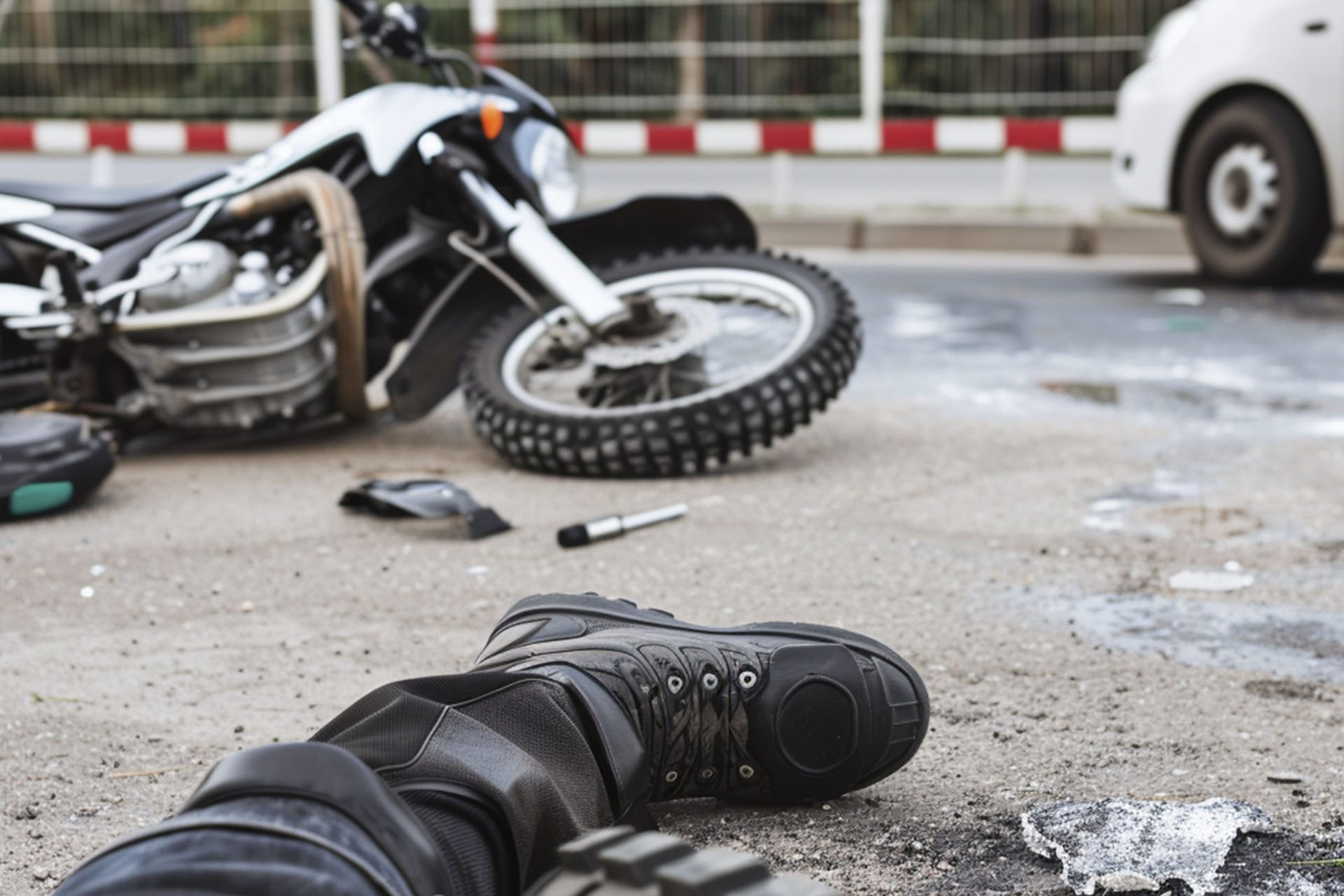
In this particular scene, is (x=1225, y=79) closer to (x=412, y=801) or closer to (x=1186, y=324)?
(x=1186, y=324)

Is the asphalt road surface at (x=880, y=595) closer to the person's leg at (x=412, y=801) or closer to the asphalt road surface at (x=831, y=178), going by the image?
the person's leg at (x=412, y=801)

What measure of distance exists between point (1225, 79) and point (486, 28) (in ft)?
26.0

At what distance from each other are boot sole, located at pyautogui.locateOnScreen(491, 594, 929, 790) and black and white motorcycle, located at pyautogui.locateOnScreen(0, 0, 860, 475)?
1.83 m

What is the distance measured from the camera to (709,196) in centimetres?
470

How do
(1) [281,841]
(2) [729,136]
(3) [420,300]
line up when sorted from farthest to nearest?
(2) [729,136], (3) [420,300], (1) [281,841]

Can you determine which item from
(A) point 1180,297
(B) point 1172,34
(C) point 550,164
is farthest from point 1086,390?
(B) point 1172,34

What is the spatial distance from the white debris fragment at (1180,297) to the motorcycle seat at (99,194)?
4270mm

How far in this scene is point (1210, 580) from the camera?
3.21m

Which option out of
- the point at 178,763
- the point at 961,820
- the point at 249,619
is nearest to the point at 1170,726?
the point at 961,820

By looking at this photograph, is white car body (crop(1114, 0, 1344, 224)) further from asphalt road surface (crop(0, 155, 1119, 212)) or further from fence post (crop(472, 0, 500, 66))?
fence post (crop(472, 0, 500, 66))

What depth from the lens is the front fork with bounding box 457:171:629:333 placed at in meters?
4.22

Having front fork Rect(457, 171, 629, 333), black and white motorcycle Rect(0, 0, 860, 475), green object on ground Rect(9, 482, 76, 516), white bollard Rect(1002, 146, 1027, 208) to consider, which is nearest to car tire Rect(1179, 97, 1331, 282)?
white bollard Rect(1002, 146, 1027, 208)

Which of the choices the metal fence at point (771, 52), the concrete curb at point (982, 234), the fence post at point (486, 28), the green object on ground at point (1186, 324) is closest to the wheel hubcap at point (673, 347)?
the green object on ground at point (1186, 324)

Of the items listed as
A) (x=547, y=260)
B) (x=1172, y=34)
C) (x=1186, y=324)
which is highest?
(x=1172, y=34)
